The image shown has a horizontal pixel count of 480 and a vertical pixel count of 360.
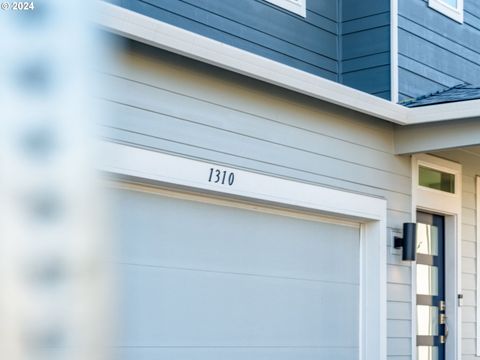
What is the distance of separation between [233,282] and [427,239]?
292cm

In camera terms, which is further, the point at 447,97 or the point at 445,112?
the point at 447,97

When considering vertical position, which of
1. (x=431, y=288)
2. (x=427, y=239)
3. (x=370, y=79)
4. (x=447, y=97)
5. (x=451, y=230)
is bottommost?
(x=431, y=288)

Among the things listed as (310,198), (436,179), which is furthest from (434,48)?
(310,198)

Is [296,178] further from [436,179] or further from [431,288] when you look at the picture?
[431,288]

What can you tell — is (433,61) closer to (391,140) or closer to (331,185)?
(391,140)

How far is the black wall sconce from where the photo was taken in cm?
705

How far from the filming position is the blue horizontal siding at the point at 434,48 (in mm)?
7539

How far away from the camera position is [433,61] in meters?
8.00

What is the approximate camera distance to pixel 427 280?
25.8 feet

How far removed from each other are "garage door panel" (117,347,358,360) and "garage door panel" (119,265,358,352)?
0.14 ft

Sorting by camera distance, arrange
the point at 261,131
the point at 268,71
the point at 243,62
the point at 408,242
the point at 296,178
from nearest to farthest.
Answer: the point at 243,62 → the point at 268,71 → the point at 261,131 → the point at 296,178 → the point at 408,242

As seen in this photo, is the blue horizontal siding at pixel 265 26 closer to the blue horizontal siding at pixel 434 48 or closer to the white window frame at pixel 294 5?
the white window frame at pixel 294 5

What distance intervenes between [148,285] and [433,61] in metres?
4.28

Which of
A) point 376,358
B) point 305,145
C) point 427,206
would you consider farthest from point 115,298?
point 427,206
